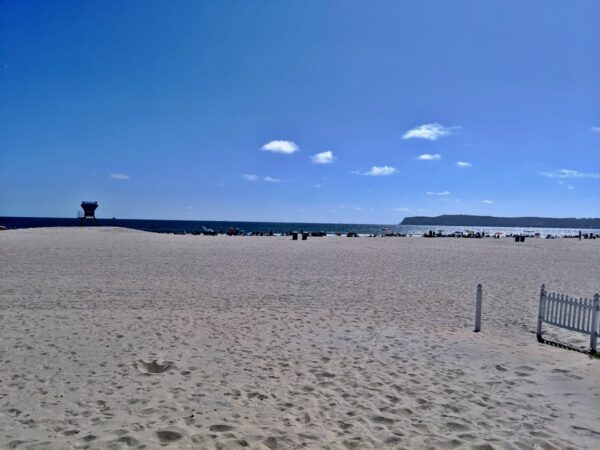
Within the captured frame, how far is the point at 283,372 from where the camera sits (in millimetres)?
6312

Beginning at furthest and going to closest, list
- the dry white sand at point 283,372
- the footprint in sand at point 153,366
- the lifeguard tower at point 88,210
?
the lifeguard tower at point 88,210 < the footprint in sand at point 153,366 < the dry white sand at point 283,372

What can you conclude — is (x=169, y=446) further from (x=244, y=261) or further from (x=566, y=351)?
(x=244, y=261)

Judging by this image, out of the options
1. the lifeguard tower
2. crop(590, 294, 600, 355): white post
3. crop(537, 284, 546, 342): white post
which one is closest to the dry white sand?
crop(537, 284, 546, 342): white post

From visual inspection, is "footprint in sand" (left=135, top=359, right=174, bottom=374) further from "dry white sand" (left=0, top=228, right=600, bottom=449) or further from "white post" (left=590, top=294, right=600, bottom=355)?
"white post" (left=590, top=294, right=600, bottom=355)

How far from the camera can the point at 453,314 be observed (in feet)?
35.2

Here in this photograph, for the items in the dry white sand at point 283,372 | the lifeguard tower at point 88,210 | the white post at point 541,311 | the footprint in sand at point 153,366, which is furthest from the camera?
the lifeguard tower at point 88,210

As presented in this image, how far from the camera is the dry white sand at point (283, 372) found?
4.55m

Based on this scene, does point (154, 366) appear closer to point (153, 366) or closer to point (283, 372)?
point (153, 366)

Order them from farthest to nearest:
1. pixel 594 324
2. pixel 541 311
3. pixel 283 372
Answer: pixel 541 311, pixel 594 324, pixel 283 372

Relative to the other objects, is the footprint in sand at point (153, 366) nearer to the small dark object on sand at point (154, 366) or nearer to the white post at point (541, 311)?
the small dark object on sand at point (154, 366)

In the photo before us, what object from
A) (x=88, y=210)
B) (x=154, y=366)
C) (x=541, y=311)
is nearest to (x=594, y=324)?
(x=541, y=311)

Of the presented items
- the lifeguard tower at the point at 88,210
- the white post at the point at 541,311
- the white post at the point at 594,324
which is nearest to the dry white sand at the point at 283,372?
the white post at the point at 541,311

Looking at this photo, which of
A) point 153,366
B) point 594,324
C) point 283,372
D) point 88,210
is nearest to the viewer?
point 283,372

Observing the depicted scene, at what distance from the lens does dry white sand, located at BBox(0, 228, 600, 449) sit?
455 centimetres
